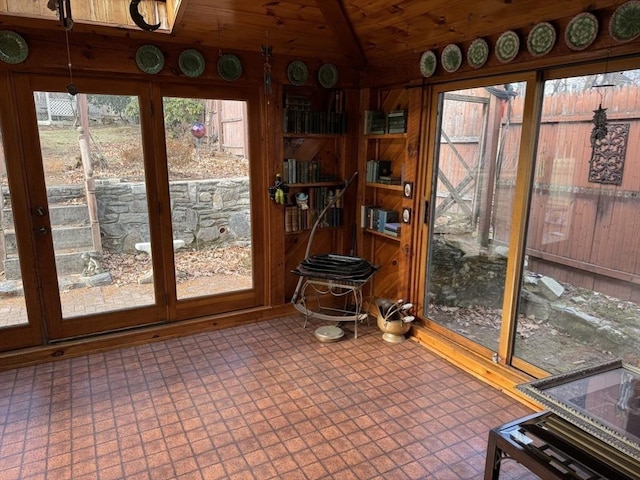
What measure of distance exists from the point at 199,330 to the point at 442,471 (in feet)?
7.70

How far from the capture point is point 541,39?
2.53 m

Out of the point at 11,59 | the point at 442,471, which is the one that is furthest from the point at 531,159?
the point at 11,59

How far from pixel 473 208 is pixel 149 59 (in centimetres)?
264

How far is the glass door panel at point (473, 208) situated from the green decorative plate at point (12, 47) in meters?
2.95

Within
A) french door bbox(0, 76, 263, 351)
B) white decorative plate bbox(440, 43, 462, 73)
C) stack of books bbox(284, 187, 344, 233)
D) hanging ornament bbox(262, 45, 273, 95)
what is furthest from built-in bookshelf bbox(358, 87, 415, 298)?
french door bbox(0, 76, 263, 351)

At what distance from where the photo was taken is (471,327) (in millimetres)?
3391

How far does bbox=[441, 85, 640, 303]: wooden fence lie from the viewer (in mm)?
2305

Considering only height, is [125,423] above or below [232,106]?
below

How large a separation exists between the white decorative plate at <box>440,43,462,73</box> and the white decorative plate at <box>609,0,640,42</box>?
1016 mm

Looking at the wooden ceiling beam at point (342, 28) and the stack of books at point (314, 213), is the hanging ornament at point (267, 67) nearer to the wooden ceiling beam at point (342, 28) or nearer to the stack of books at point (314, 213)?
the wooden ceiling beam at point (342, 28)

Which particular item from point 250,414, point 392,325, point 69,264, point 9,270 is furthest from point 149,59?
point 392,325

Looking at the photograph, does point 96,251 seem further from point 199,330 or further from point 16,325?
point 199,330

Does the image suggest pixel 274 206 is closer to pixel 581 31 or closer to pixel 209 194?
pixel 209 194

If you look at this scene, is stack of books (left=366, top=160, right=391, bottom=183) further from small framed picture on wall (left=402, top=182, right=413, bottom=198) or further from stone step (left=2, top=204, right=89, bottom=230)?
stone step (left=2, top=204, right=89, bottom=230)
